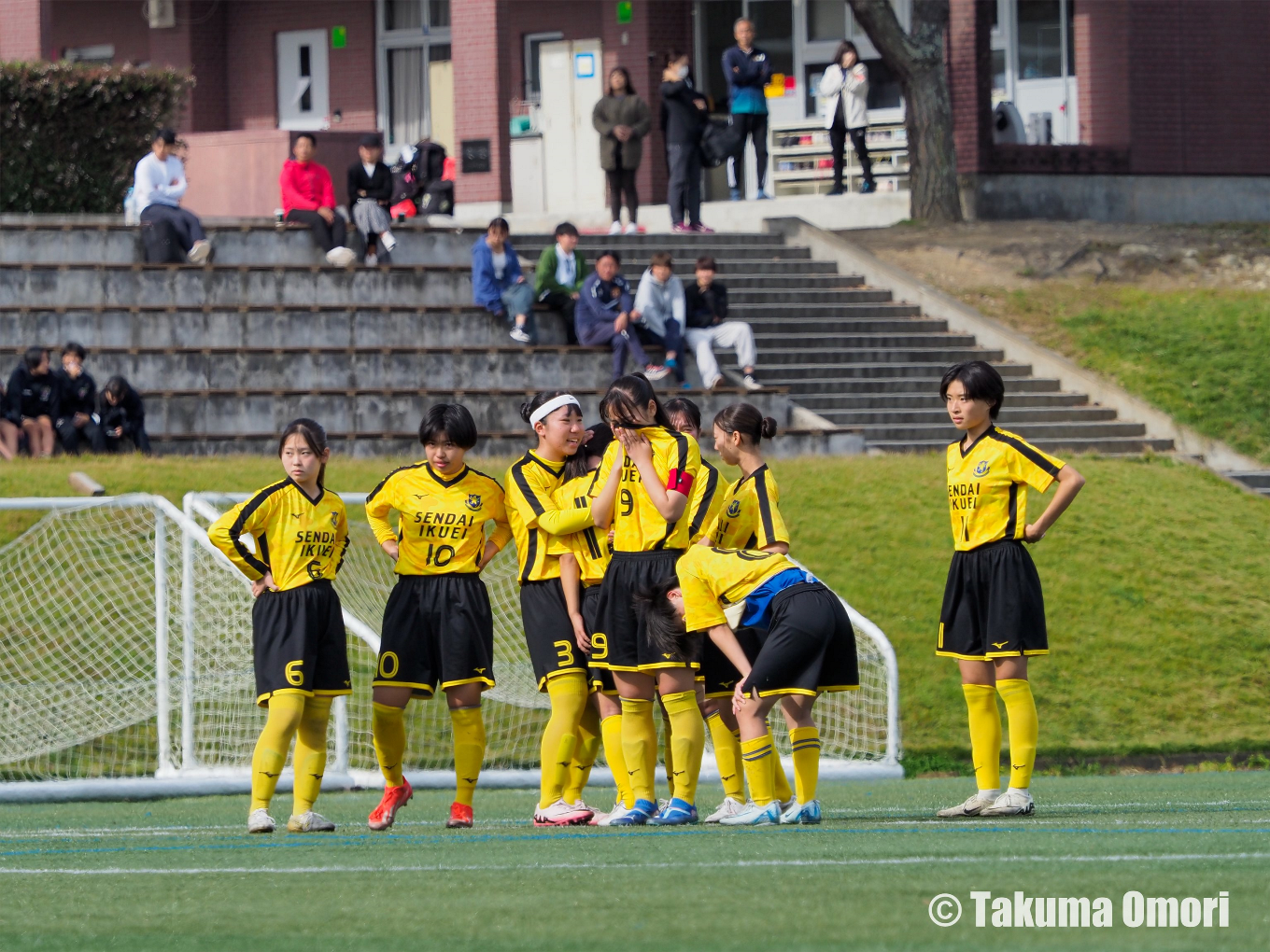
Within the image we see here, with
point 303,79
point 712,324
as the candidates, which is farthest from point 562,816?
point 303,79

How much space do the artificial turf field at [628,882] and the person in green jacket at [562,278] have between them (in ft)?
38.6

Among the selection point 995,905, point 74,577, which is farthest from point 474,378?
point 995,905

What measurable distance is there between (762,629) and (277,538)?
213 cm

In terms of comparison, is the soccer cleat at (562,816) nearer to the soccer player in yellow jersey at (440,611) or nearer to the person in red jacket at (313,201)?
the soccer player in yellow jersey at (440,611)

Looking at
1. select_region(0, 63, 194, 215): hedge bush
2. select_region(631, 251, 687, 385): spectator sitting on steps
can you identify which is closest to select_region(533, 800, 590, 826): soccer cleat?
select_region(631, 251, 687, 385): spectator sitting on steps

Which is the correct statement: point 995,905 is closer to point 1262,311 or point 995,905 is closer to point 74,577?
point 74,577

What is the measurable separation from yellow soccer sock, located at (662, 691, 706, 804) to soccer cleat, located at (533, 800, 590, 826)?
1.49 ft

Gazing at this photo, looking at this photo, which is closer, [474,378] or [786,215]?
[474,378]

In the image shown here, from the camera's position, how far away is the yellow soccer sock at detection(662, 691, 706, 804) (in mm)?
8180

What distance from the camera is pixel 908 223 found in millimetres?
26281

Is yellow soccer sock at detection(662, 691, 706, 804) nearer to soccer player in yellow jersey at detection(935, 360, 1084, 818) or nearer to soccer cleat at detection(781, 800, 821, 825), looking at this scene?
soccer cleat at detection(781, 800, 821, 825)

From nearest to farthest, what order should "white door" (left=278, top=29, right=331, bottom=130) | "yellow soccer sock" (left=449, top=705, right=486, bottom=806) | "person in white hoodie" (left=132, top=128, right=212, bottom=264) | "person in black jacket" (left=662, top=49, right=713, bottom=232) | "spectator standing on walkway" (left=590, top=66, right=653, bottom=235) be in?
1. "yellow soccer sock" (left=449, top=705, right=486, bottom=806)
2. "person in white hoodie" (left=132, top=128, right=212, bottom=264)
3. "person in black jacket" (left=662, top=49, right=713, bottom=232)
4. "spectator standing on walkway" (left=590, top=66, right=653, bottom=235)
5. "white door" (left=278, top=29, right=331, bottom=130)

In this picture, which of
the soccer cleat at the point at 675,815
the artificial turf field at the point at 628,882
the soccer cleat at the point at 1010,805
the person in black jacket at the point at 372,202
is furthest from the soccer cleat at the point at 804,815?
the person in black jacket at the point at 372,202

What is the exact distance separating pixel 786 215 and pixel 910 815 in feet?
59.2
